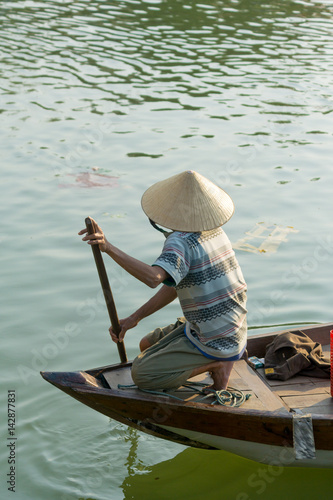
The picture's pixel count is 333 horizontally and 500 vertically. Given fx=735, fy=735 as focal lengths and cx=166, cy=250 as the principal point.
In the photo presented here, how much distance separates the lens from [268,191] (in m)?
8.69

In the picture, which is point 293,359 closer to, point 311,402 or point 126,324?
point 311,402

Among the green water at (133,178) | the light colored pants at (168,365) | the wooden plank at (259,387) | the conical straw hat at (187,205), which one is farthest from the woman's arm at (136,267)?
the green water at (133,178)

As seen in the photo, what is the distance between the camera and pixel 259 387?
14.9 ft

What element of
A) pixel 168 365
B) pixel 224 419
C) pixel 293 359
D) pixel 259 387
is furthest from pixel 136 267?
pixel 293 359

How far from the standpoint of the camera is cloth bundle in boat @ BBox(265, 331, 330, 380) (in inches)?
184

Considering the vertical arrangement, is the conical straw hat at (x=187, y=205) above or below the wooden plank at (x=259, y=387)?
above

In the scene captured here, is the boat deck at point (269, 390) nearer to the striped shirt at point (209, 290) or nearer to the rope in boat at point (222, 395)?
the rope in boat at point (222, 395)

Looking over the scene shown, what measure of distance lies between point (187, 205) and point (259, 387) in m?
1.27

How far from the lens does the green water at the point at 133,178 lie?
4676 mm

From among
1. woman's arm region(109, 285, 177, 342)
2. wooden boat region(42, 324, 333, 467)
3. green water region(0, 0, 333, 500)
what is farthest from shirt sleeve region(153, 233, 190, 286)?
green water region(0, 0, 333, 500)

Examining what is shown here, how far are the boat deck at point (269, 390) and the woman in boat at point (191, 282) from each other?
17cm

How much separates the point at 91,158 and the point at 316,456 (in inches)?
240

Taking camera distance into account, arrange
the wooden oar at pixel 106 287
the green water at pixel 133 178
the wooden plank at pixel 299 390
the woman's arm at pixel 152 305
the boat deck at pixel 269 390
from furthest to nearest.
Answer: the green water at pixel 133 178, the wooden plank at pixel 299 390, the boat deck at pixel 269 390, the woman's arm at pixel 152 305, the wooden oar at pixel 106 287

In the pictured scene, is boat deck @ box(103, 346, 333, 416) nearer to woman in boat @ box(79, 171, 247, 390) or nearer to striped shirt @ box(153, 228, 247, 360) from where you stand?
woman in boat @ box(79, 171, 247, 390)
